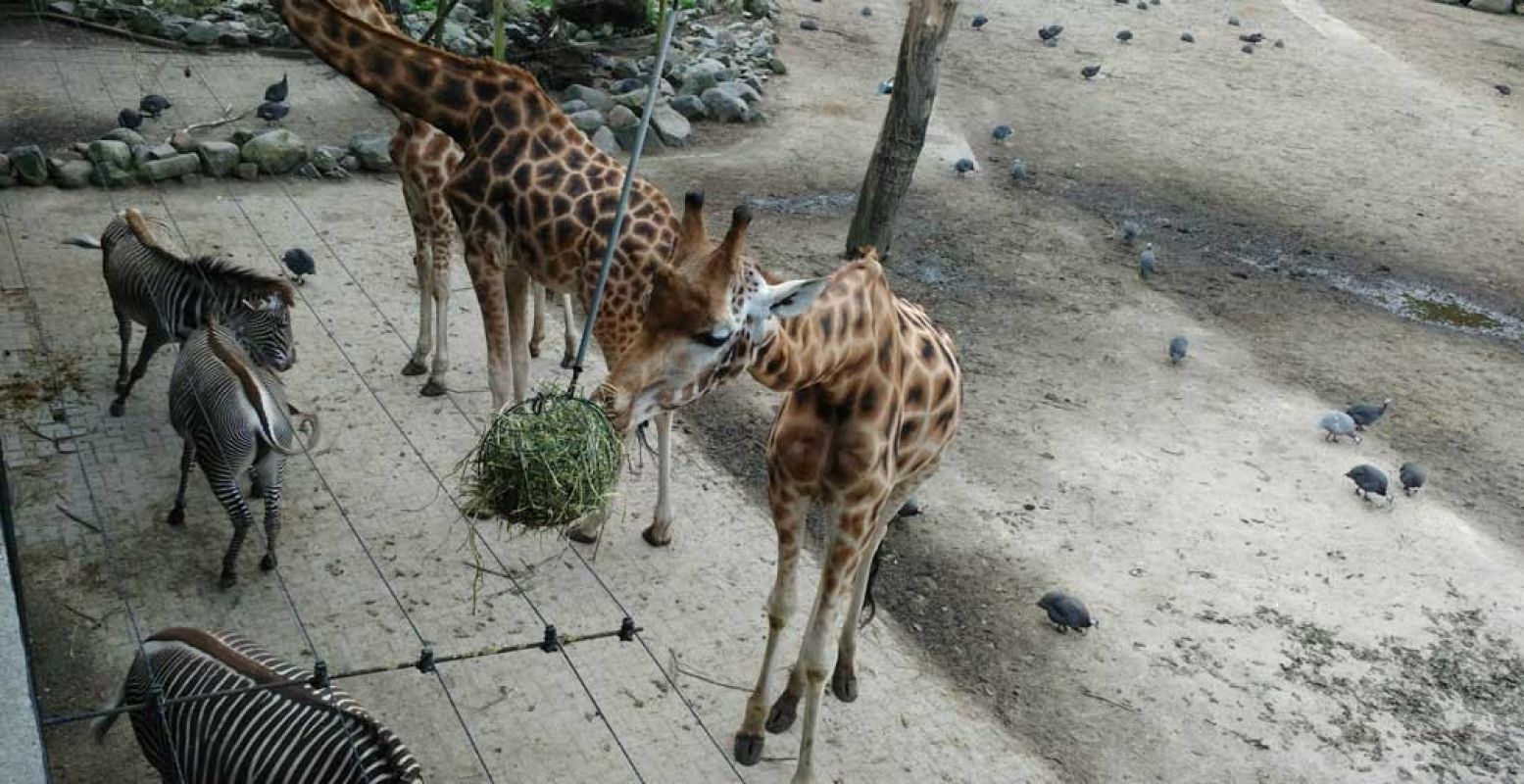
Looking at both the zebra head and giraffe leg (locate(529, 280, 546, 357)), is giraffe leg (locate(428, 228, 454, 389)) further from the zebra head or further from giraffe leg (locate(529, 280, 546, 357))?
the zebra head

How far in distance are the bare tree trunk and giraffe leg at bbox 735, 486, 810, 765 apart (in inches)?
216

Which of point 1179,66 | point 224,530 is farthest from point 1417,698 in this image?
point 1179,66

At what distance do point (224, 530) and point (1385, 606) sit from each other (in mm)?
7051

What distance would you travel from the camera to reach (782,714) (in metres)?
6.43

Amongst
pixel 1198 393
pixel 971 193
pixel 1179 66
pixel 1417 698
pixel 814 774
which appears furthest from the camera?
pixel 1179 66

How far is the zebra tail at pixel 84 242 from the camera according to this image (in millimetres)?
9859

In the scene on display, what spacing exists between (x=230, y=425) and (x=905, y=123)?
6865 millimetres

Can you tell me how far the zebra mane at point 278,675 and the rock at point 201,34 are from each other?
38.3 feet

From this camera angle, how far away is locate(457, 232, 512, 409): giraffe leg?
24.7 feet

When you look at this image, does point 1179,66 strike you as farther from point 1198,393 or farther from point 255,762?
point 255,762

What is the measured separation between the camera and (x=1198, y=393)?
10.2 meters

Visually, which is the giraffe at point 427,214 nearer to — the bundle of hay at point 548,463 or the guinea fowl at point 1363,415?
the bundle of hay at point 548,463

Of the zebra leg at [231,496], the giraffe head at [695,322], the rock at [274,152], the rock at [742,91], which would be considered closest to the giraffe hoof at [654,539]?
the zebra leg at [231,496]

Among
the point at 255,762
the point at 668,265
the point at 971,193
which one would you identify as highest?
the point at 668,265
